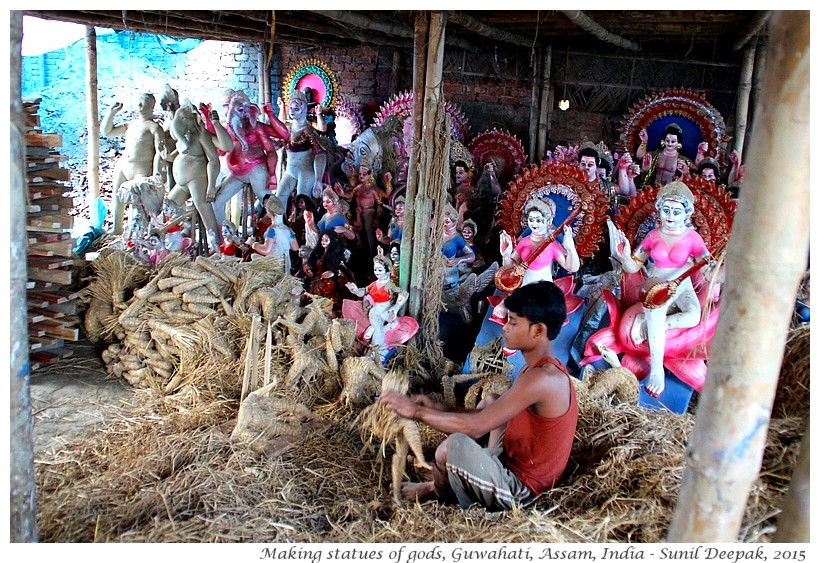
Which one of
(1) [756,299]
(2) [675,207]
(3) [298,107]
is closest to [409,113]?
(3) [298,107]

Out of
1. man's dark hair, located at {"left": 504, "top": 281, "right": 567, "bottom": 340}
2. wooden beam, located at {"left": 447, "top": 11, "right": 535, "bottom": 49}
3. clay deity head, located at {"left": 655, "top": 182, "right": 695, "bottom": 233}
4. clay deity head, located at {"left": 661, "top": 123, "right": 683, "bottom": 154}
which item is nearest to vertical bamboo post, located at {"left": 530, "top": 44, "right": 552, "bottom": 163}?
wooden beam, located at {"left": 447, "top": 11, "right": 535, "bottom": 49}

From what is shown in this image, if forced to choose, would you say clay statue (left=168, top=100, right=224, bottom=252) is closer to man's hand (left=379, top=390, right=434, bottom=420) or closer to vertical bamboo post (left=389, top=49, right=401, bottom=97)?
vertical bamboo post (left=389, top=49, right=401, bottom=97)

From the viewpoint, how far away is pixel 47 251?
4.84 meters

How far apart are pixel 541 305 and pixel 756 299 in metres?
1.10

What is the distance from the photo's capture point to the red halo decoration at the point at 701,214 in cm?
489

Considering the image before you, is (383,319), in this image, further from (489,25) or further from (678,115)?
(678,115)

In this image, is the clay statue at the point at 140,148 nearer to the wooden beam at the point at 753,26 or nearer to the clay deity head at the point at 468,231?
the clay deity head at the point at 468,231

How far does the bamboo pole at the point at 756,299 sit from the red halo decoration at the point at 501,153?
697cm

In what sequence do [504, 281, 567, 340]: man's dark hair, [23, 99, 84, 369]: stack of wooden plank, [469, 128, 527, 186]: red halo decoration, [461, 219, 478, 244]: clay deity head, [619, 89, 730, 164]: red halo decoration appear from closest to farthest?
[504, 281, 567, 340]: man's dark hair < [23, 99, 84, 369]: stack of wooden plank < [461, 219, 478, 244]: clay deity head < [619, 89, 730, 164]: red halo decoration < [469, 128, 527, 186]: red halo decoration

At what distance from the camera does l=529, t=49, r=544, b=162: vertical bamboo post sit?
9.83 meters

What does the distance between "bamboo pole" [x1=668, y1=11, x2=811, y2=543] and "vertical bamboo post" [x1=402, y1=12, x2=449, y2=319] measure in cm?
320
